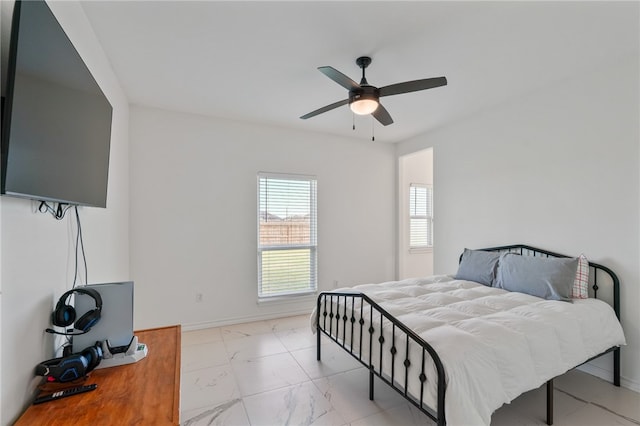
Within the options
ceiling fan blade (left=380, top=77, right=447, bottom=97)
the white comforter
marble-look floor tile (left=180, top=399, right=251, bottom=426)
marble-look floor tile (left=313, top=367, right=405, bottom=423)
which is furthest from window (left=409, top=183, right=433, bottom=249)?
marble-look floor tile (left=180, top=399, right=251, bottom=426)

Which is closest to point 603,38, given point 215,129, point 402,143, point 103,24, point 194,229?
point 402,143

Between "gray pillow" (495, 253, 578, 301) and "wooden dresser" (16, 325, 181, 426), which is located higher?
"gray pillow" (495, 253, 578, 301)

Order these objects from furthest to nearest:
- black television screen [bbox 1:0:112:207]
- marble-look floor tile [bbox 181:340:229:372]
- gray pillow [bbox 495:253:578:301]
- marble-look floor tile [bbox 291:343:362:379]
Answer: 1. marble-look floor tile [bbox 181:340:229:372]
2. marble-look floor tile [bbox 291:343:362:379]
3. gray pillow [bbox 495:253:578:301]
4. black television screen [bbox 1:0:112:207]

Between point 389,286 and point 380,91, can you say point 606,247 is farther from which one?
point 380,91

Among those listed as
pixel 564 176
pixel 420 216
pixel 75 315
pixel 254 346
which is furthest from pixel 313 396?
pixel 420 216

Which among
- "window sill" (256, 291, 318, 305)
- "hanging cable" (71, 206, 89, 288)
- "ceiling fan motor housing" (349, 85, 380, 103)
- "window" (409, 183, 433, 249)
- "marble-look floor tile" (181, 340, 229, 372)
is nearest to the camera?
"hanging cable" (71, 206, 89, 288)

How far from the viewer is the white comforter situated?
1.51 metres

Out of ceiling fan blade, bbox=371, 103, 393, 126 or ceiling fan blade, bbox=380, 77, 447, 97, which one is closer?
ceiling fan blade, bbox=380, 77, 447, 97

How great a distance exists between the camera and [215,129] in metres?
3.76

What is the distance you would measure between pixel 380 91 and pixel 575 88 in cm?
200

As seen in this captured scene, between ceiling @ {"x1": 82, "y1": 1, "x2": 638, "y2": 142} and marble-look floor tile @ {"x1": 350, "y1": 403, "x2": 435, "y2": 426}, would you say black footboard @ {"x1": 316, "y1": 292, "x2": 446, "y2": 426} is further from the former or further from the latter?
ceiling @ {"x1": 82, "y1": 1, "x2": 638, "y2": 142}

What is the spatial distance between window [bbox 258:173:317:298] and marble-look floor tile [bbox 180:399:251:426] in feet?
6.13

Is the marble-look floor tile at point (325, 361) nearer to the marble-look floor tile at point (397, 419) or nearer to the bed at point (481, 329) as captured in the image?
the bed at point (481, 329)

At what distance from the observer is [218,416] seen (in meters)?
2.03
